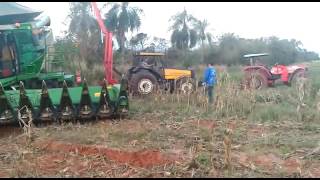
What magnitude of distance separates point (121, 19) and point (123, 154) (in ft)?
60.6

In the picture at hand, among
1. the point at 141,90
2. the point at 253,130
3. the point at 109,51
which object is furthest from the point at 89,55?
the point at 253,130

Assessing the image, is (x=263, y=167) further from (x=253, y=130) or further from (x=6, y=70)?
(x=6, y=70)

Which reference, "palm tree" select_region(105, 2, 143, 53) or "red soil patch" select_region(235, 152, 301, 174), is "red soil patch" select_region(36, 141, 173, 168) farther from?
"palm tree" select_region(105, 2, 143, 53)

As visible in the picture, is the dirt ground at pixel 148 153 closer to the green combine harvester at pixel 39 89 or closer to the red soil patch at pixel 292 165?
the red soil patch at pixel 292 165

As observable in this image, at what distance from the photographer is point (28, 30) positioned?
9.94m

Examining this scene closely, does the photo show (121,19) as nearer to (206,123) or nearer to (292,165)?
(206,123)

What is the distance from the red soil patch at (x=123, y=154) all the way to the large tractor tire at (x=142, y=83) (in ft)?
22.9

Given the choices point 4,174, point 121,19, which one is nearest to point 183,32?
point 121,19

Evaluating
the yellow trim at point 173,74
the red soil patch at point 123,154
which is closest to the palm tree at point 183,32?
the yellow trim at point 173,74

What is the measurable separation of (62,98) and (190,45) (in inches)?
779

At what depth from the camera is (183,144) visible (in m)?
6.90

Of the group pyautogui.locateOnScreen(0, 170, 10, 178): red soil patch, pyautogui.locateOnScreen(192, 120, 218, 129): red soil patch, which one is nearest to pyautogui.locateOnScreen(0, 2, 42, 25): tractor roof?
pyautogui.locateOnScreen(192, 120, 218, 129): red soil patch

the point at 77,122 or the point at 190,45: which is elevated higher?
the point at 190,45

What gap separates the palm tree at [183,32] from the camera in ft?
92.5
